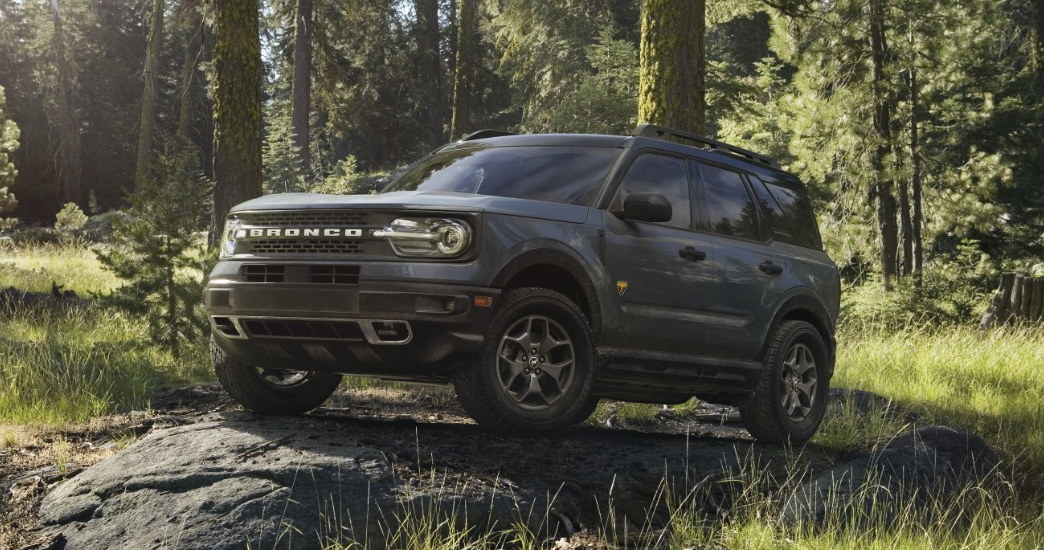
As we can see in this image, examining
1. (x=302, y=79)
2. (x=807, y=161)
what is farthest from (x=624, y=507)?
(x=302, y=79)

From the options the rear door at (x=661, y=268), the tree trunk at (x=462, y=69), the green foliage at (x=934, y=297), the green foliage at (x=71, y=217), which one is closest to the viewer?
the rear door at (x=661, y=268)

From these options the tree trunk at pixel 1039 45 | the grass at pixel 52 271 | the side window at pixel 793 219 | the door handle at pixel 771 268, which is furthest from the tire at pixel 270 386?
the tree trunk at pixel 1039 45

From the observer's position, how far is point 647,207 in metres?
6.11

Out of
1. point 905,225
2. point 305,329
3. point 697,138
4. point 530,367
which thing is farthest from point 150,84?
point 530,367

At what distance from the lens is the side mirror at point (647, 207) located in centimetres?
612

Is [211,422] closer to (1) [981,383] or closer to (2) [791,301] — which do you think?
(2) [791,301]

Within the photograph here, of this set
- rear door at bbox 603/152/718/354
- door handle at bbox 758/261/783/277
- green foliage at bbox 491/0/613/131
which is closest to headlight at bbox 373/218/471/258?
rear door at bbox 603/152/718/354

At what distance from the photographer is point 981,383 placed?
10.9 metres

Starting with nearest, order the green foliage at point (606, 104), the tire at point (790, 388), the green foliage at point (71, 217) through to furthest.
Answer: the tire at point (790, 388) < the green foliage at point (606, 104) < the green foliage at point (71, 217)

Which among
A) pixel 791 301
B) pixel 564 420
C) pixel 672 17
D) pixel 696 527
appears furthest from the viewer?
pixel 672 17

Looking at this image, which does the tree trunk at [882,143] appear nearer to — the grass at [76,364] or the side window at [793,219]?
the side window at [793,219]

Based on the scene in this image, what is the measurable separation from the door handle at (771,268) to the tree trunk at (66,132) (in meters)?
40.4

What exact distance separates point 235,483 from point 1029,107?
24110 mm

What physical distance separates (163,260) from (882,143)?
48.6ft
